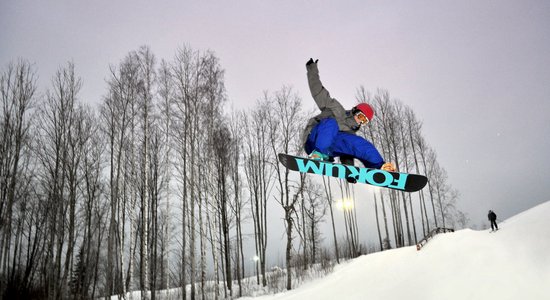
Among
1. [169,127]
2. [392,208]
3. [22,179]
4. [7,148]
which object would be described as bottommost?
[392,208]

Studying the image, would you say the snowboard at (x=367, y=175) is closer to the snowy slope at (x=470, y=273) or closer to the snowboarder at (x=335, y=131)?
the snowboarder at (x=335, y=131)

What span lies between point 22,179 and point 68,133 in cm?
427

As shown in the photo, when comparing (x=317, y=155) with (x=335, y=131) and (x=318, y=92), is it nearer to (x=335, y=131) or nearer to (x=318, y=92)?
(x=335, y=131)

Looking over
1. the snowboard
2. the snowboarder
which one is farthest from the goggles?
the snowboard

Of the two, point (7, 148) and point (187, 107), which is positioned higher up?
point (187, 107)

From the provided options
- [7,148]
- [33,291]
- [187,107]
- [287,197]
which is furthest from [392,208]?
[33,291]

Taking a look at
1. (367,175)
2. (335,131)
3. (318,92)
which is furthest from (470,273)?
(318,92)

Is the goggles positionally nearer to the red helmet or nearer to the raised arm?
the red helmet

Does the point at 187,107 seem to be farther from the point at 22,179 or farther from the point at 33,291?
the point at 33,291

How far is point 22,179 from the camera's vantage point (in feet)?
47.5

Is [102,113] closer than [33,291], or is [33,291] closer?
[102,113]

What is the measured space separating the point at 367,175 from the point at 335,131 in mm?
1021

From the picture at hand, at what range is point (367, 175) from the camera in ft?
15.7

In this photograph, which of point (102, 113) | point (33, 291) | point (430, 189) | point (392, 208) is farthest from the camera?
point (430, 189)
